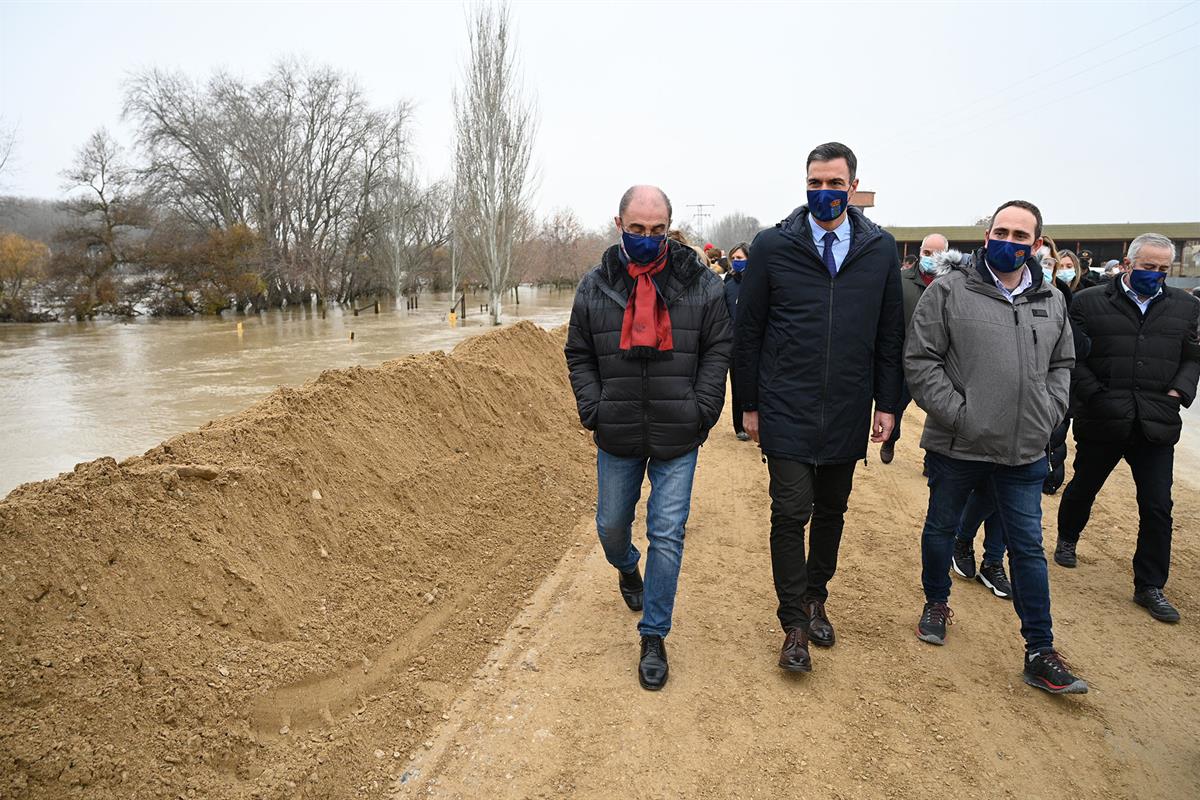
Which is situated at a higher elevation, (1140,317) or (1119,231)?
(1119,231)

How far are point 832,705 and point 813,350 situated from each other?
1.58m

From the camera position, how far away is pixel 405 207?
44219mm

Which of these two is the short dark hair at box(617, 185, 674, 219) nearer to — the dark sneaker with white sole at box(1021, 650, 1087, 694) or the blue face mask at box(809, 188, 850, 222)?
the blue face mask at box(809, 188, 850, 222)

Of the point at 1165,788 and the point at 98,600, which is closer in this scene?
the point at 1165,788

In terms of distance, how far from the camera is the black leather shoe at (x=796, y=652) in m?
3.24

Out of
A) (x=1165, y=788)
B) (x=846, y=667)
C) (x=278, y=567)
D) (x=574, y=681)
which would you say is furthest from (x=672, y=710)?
(x=278, y=567)

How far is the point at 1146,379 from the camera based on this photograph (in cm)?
402

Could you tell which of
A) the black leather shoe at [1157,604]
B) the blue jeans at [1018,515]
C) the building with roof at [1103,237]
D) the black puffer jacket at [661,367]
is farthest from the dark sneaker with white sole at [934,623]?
the building with roof at [1103,237]

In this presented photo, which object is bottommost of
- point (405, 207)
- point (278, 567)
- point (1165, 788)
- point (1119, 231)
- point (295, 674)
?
point (1165, 788)

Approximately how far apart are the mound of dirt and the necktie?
255 cm

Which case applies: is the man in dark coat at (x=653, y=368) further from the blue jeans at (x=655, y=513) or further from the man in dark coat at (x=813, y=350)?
the man in dark coat at (x=813, y=350)

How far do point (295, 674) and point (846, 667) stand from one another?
8.39 feet

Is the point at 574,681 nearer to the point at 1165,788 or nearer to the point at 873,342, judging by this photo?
the point at 873,342

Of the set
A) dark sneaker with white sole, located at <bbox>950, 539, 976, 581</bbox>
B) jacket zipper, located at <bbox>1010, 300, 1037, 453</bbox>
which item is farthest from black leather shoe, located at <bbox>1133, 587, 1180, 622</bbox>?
jacket zipper, located at <bbox>1010, 300, 1037, 453</bbox>
